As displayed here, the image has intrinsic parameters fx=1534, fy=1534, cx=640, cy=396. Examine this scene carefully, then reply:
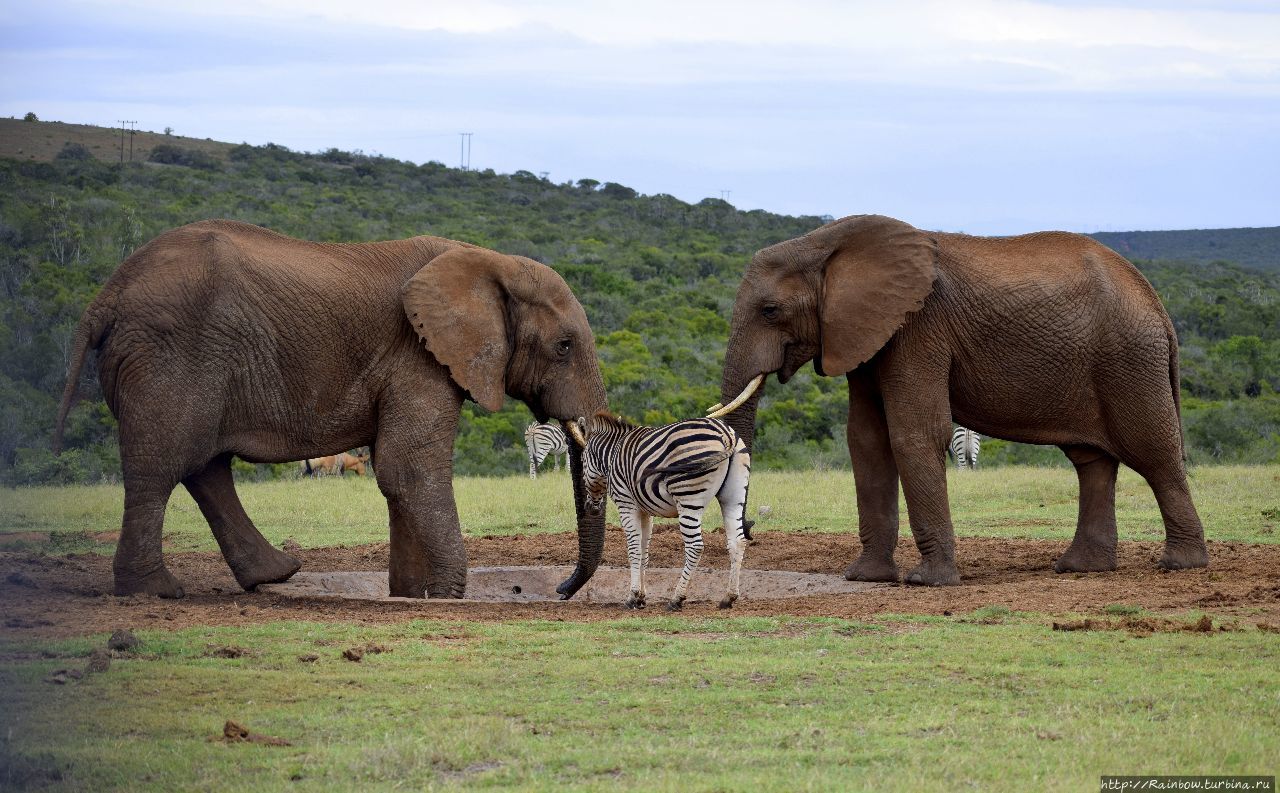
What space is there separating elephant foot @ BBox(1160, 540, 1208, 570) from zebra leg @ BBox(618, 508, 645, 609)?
4.65 metres

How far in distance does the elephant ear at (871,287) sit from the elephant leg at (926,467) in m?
0.54

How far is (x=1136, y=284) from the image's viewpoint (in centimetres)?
1305

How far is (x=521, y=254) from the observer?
153 feet

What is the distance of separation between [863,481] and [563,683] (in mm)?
5435

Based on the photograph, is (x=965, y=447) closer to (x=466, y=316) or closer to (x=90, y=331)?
(x=466, y=316)

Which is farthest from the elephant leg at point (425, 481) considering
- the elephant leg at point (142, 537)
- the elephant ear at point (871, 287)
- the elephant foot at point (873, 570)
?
the elephant foot at point (873, 570)

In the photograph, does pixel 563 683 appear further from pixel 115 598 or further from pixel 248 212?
pixel 248 212

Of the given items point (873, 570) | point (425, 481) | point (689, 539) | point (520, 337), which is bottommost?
point (873, 570)

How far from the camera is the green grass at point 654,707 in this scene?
6637 millimetres

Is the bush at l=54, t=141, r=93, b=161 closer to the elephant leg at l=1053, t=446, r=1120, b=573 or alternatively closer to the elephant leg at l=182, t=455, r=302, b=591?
the elephant leg at l=182, t=455, r=302, b=591

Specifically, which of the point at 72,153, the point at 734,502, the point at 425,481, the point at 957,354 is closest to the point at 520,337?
the point at 425,481

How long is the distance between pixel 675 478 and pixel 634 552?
2.64 ft

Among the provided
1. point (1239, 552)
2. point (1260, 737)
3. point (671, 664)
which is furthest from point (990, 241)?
point (1260, 737)

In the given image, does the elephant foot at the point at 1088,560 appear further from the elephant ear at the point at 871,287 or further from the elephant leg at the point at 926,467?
the elephant ear at the point at 871,287
